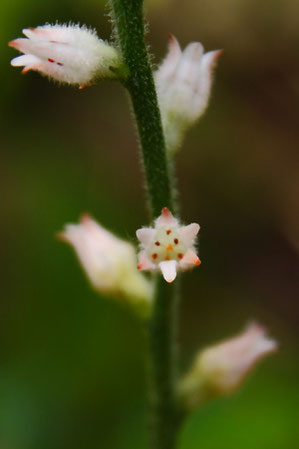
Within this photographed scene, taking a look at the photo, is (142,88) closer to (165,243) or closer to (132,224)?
(165,243)

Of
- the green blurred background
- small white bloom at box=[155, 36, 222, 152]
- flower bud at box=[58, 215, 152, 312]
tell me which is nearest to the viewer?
small white bloom at box=[155, 36, 222, 152]

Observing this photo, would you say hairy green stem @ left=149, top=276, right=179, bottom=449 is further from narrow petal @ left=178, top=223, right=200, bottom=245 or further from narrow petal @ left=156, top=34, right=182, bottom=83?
narrow petal @ left=156, top=34, right=182, bottom=83

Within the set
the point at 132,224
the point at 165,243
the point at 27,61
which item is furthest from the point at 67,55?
the point at 132,224

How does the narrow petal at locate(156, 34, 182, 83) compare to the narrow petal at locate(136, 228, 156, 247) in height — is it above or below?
above

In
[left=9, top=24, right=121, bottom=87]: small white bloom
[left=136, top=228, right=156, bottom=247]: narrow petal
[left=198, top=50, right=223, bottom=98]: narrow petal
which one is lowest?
[left=136, top=228, right=156, bottom=247]: narrow petal

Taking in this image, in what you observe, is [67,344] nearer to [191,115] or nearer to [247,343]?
[247,343]

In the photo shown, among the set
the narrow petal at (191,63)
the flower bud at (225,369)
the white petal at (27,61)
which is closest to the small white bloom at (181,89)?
the narrow petal at (191,63)

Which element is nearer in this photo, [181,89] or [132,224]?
[181,89]

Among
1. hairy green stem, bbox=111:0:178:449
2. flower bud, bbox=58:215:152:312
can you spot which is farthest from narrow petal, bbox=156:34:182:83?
flower bud, bbox=58:215:152:312
